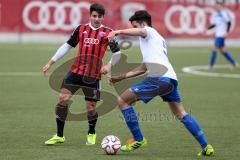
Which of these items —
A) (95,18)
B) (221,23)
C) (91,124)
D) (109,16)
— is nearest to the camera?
(95,18)

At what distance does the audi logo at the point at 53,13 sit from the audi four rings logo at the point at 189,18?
14.0 ft

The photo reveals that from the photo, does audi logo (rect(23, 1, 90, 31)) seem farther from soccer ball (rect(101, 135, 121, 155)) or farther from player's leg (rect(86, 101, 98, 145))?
soccer ball (rect(101, 135, 121, 155))

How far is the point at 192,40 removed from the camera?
35219 mm

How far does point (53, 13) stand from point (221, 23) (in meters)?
11.2

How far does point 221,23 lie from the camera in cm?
2502

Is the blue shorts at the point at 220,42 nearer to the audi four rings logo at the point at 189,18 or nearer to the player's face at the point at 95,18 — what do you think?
the audi four rings logo at the point at 189,18

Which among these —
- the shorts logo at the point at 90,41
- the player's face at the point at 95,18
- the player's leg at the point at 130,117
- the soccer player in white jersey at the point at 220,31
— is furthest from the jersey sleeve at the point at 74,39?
the soccer player in white jersey at the point at 220,31

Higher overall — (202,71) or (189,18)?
(189,18)

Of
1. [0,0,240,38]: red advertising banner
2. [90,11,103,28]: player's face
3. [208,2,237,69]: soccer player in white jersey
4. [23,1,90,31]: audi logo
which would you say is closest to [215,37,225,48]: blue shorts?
[208,2,237,69]: soccer player in white jersey

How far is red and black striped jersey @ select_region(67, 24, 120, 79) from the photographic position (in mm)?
10812

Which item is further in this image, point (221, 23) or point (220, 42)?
point (221, 23)

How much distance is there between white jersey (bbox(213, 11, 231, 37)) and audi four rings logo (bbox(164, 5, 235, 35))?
910 cm

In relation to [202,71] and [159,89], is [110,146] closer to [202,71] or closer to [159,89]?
[159,89]

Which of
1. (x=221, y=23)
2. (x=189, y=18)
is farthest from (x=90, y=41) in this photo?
(x=189, y=18)
